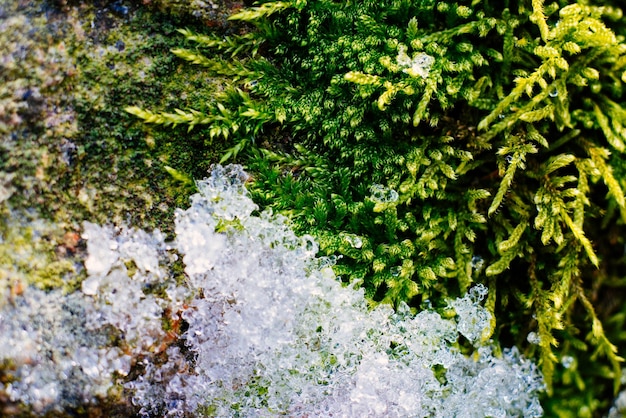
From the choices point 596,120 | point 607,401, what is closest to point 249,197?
point 596,120

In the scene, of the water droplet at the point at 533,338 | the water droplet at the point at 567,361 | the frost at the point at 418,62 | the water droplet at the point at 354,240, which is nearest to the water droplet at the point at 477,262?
the water droplet at the point at 533,338

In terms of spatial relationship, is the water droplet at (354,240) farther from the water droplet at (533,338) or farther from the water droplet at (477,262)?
the water droplet at (533,338)

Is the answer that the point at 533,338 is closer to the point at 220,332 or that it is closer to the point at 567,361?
the point at 567,361

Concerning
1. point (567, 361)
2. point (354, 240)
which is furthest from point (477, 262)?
point (567, 361)

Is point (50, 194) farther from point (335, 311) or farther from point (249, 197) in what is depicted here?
point (335, 311)

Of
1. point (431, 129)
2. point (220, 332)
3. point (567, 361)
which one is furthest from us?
point (567, 361)

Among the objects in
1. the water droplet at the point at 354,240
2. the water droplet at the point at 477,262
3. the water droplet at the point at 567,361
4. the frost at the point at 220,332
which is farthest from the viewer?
the water droplet at the point at 567,361
